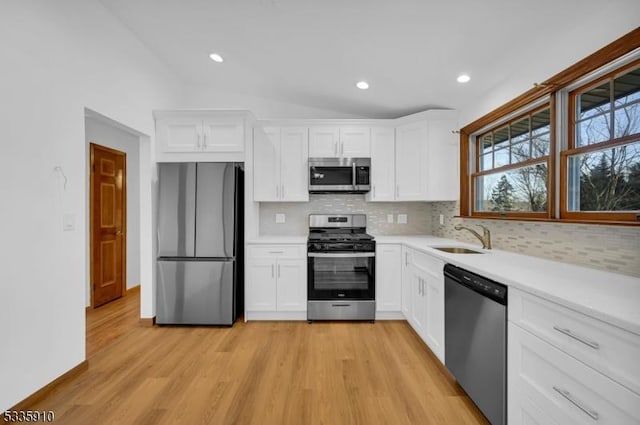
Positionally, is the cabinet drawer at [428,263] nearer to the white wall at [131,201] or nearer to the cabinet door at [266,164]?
the cabinet door at [266,164]

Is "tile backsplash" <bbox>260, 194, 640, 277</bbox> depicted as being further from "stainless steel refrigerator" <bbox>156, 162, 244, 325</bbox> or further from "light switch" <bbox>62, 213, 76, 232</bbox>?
"light switch" <bbox>62, 213, 76, 232</bbox>

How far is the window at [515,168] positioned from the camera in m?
2.00

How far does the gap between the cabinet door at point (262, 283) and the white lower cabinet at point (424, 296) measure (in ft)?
4.74

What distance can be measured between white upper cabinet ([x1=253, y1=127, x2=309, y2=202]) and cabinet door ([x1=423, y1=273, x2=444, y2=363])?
5.60 feet

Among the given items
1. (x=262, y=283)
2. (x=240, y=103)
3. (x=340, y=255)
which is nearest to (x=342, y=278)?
(x=340, y=255)

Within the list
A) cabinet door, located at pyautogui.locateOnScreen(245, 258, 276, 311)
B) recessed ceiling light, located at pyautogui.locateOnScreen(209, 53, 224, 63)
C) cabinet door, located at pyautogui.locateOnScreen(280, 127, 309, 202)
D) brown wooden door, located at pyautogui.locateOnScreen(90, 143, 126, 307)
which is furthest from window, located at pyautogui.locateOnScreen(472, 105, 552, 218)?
brown wooden door, located at pyautogui.locateOnScreen(90, 143, 126, 307)

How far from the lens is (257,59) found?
2.66 metres

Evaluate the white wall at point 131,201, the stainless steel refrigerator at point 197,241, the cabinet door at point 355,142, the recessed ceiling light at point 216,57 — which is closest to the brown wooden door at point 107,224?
the white wall at point 131,201

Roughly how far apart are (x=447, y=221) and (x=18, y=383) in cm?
388

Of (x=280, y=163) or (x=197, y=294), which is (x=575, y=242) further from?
(x=197, y=294)

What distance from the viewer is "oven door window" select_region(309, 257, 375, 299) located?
2.93 m

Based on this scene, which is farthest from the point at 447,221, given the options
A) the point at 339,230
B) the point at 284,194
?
the point at 284,194

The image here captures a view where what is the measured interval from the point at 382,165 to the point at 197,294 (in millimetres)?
2577

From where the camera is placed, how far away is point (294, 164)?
3270mm
